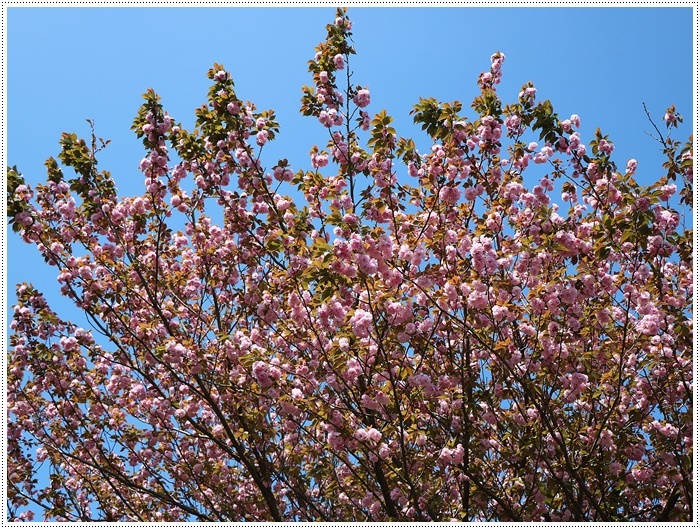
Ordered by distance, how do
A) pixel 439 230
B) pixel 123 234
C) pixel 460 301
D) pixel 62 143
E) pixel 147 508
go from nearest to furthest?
1. pixel 460 301
2. pixel 439 230
3. pixel 62 143
4. pixel 123 234
5. pixel 147 508

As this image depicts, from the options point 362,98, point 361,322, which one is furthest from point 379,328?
point 362,98

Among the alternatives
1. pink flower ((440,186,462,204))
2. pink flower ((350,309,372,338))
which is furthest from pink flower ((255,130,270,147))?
pink flower ((350,309,372,338))

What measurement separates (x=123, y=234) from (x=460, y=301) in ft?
13.6

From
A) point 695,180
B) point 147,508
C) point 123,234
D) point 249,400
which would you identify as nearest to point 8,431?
point 147,508

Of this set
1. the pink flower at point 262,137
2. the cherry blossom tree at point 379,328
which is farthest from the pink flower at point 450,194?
the pink flower at point 262,137

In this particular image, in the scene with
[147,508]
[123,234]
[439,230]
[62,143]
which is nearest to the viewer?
[439,230]

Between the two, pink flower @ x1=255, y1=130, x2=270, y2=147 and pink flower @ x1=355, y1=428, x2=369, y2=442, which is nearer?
pink flower @ x1=355, y1=428, x2=369, y2=442

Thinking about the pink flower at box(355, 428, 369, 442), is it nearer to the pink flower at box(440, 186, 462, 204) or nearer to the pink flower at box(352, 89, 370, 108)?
the pink flower at box(440, 186, 462, 204)

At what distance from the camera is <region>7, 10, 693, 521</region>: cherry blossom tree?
16.8 feet

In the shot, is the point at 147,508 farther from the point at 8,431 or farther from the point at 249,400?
the point at 249,400

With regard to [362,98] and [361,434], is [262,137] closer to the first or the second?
[362,98]

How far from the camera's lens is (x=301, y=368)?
225 inches

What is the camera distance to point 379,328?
17.1 feet

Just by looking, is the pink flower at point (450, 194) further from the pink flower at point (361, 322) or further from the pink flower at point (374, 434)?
the pink flower at point (374, 434)
